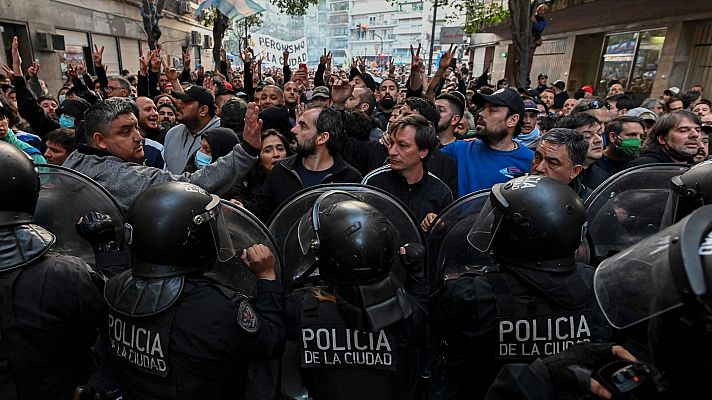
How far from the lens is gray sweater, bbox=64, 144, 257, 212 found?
235cm

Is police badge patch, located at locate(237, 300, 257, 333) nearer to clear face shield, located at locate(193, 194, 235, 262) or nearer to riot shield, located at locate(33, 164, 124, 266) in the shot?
clear face shield, located at locate(193, 194, 235, 262)

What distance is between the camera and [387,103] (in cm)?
648

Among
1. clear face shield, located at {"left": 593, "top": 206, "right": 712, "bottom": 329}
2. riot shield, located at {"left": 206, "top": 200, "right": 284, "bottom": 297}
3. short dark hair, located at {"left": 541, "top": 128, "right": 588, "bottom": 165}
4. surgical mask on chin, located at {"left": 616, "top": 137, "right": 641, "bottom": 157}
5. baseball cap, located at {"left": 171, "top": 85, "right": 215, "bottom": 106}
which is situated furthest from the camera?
baseball cap, located at {"left": 171, "top": 85, "right": 215, "bottom": 106}

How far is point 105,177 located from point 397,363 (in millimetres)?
1908

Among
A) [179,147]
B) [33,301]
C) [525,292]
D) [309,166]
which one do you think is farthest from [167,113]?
[525,292]

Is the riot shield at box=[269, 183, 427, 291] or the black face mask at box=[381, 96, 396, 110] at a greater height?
the black face mask at box=[381, 96, 396, 110]

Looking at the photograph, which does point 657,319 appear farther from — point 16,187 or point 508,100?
point 508,100

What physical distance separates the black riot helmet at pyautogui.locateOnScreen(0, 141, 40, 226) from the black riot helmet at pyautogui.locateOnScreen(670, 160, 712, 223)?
292 centimetres

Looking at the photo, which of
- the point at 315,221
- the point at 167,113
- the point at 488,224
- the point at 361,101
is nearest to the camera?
the point at 315,221

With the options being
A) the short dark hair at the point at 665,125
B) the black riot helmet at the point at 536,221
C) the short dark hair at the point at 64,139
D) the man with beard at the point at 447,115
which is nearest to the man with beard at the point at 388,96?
the man with beard at the point at 447,115

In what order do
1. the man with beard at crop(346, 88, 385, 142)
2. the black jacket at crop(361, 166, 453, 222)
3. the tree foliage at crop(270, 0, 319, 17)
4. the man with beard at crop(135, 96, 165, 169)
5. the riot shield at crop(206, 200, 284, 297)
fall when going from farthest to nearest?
the tree foliage at crop(270, 0, 319, 17) → the man with beard at crop(346, 88, 385, 142) → the man with beard at crop(135, 96, 165, 169) → the black jacket at crop(361, 166, 453, 222) → the riot shield at crop(206, 200, 284, 297)

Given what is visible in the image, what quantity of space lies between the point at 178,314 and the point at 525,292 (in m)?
1.38

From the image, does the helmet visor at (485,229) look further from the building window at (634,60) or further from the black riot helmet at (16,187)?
the building window at (634,60)

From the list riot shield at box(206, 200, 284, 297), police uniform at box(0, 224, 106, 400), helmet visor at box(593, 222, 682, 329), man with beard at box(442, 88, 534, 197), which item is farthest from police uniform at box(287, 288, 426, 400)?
man with beard at box(442, 88, 534, 197)
